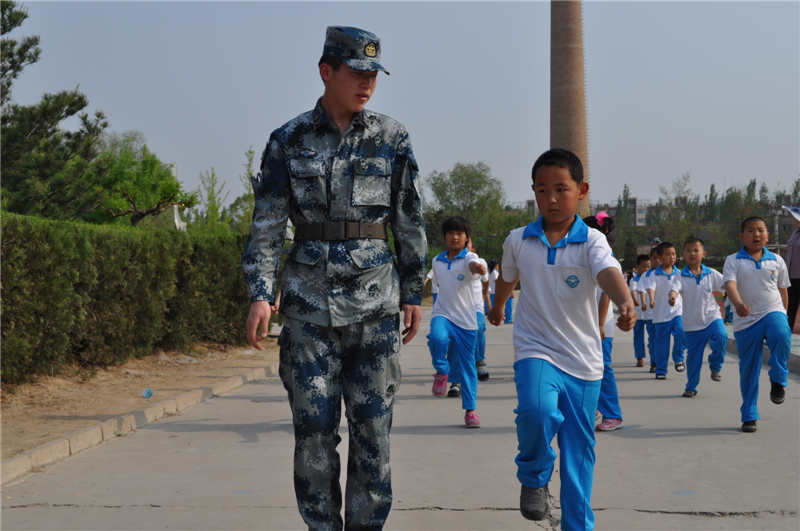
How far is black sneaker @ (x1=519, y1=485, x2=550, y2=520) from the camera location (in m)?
4.10

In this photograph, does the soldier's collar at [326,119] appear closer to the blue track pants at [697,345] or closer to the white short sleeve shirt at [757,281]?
the white short sleeve shirt at [757,281]

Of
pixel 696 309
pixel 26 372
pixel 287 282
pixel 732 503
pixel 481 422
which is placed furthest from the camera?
pixel 696 309

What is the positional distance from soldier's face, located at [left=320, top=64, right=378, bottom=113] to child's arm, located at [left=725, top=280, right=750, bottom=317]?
508 centimetres

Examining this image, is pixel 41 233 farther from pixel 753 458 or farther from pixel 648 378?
pixel 648 378

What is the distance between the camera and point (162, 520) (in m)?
4.96

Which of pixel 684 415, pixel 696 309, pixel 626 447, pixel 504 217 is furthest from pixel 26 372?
pixel 504 217

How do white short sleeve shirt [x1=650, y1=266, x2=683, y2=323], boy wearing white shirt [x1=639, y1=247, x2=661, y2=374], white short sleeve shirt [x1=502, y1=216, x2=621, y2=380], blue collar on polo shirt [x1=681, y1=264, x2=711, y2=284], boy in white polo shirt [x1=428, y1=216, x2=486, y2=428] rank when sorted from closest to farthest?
white short sleeve shirt [x1=502, y1=216, x2=621, y2=380] → boy in white polo shirt [x1=428, y1=216, x2=486, y2=428] → blue collar on polo shirt [x1=681, y1=264, x2=711, y2=284] → white short sleeve shirt [x1=650, y1=266, x2=683, y2=323] → boy wearing white shirt [x1=639, y1=247, x2=661, y2=374]

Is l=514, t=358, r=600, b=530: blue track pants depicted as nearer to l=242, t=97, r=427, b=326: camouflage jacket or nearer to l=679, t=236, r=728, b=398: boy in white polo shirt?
l=242, t=97, r=427, b=326: camouflage jacket

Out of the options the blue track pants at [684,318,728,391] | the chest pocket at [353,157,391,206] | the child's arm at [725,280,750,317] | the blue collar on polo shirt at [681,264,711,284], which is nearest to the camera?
the chest pocket at [353,157,391,206]

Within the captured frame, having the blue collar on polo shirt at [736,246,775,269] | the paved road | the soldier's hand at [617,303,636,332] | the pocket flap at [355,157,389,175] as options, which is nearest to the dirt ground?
the paved road

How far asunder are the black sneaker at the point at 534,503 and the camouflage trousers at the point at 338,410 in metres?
0.68

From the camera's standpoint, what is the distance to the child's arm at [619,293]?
4.02m

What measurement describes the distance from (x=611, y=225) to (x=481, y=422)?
8.04 ft

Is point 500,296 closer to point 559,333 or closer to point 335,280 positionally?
point 559,333
